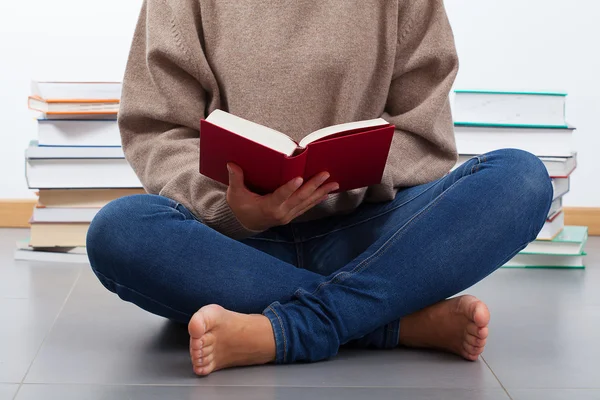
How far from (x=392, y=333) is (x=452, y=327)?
0.10 metres

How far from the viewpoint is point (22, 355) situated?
1278 mm

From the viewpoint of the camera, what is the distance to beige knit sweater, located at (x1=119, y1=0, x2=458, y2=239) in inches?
53.6

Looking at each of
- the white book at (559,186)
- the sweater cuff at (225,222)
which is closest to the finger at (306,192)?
the sweater cuff at (225,222)

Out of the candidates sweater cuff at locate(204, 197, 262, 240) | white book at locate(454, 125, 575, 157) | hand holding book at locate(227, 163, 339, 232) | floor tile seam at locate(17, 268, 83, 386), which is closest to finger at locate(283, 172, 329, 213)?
hand holding book at locate(227, 163, 339, 232)

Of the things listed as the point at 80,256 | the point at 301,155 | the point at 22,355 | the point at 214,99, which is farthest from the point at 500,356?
the point at 80,256

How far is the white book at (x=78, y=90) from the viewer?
1.92 metres

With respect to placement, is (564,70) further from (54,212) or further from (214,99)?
(54,212)

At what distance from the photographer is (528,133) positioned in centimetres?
192

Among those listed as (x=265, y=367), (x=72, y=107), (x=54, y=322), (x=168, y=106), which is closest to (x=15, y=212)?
(x=72, y=107)

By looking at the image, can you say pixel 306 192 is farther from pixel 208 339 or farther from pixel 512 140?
pixel 512 140

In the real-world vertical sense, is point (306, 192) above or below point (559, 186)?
above

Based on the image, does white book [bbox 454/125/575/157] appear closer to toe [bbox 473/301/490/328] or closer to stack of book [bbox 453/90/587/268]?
stack of book [bbox 453/90/587/268]

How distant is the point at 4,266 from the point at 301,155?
1.03 m

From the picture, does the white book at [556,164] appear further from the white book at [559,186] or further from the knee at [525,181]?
the knee at [525,181]
